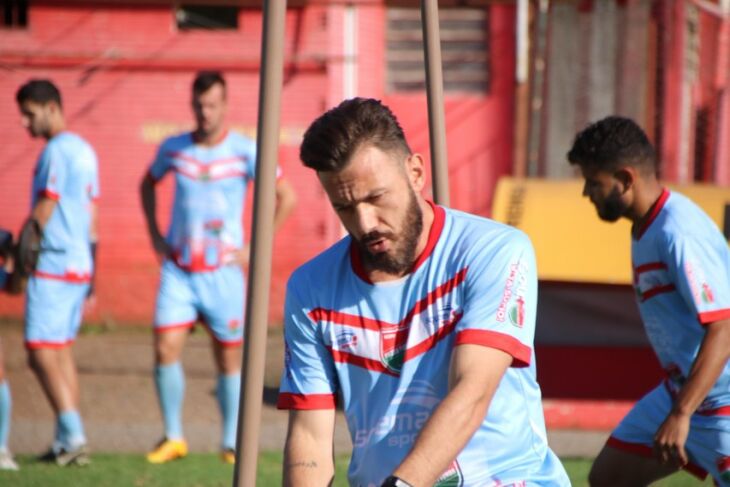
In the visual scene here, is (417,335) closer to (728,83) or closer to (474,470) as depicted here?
(474,470)

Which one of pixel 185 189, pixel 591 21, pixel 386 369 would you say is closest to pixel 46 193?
pixel 185 189

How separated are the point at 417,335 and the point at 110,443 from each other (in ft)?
20.6

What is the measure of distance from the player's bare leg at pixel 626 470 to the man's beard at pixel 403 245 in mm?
2368

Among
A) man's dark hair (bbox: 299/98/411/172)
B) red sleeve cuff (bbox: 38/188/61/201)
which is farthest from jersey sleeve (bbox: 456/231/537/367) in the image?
red sleeve cuff (bbox: 38/188/61/201)

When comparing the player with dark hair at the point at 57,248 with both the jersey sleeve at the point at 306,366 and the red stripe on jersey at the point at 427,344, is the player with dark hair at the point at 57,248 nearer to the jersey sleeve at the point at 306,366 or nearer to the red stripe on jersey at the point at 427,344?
the jersey sleeve at the point at 306,366

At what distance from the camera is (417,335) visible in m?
3.54

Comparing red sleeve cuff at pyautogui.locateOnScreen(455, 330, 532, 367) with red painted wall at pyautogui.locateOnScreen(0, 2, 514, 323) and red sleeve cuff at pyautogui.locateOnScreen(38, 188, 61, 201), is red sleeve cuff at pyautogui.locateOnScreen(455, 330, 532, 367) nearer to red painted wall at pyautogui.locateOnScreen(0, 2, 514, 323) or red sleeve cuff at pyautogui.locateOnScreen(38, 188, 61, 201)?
red sleeve cuff at pyautogui.locateOnScreen(38, 188, 61, 201)

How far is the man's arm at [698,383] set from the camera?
4.98 m

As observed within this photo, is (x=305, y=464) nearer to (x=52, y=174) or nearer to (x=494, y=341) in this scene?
(x=494, y=341)

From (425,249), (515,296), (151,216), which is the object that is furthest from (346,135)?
(151,216)

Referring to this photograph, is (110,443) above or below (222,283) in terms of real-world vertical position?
below

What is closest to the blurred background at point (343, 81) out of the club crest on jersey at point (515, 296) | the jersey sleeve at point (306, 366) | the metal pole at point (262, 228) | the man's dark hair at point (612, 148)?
the man's dark hair at point (612, 148)

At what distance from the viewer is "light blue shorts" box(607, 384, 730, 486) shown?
5297 mm

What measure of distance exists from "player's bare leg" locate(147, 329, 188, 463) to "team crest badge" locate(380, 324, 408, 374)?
5264 millimetres
